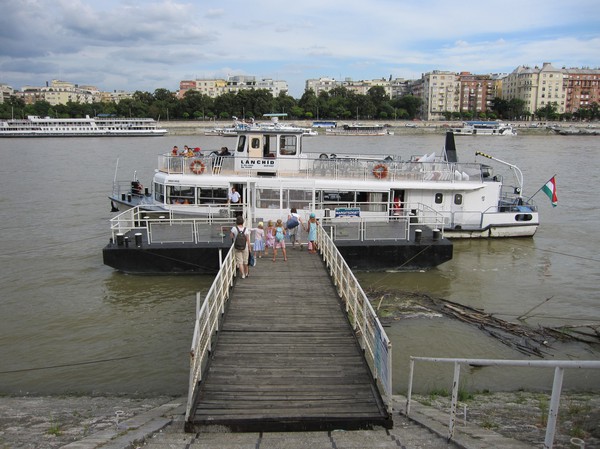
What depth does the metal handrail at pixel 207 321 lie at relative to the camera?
7.50m

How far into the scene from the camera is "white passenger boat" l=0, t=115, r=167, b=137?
425 ft

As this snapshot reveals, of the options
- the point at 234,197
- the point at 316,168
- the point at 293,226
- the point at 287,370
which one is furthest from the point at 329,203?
the point at 287,370

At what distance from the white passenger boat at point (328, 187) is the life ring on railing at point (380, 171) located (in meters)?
0.03

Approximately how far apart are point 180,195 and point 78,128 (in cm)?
12015

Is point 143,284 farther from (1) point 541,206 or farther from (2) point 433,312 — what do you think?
(1) point 541,206

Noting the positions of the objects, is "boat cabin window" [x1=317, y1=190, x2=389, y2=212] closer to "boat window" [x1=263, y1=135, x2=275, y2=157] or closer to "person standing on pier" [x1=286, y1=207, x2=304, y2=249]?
"boat window" [x1=263, y1=135, x2=275, y2=157]

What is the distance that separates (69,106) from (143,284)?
178 metres

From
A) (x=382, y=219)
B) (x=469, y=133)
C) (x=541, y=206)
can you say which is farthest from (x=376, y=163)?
(x=469, y=133)

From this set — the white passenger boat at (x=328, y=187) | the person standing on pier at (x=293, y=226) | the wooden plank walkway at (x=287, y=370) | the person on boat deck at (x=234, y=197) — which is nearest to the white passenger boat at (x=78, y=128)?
the white passenger boat at (x=328, y=187)

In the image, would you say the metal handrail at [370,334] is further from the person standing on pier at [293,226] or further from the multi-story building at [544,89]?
the multi-story building at [544,89]

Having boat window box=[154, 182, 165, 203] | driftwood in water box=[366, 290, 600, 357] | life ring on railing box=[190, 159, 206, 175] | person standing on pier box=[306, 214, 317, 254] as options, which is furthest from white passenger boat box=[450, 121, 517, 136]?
driftwood in water box=[366, 290, 600, 357]

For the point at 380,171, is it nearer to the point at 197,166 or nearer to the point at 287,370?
the point at 197,166

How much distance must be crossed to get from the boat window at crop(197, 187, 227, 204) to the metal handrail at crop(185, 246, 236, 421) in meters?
9.40

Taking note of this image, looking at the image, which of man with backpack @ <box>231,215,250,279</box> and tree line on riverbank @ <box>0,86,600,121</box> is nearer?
man with backpack @ <box>231,215,250,279</box>
